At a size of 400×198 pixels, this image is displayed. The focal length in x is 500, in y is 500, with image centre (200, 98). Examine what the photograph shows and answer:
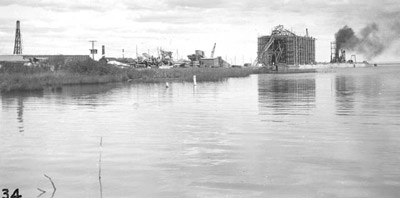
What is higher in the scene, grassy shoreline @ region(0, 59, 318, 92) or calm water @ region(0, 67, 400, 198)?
grassy shoreline @ region(0, 59, 318, 92)

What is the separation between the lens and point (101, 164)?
14.7 m

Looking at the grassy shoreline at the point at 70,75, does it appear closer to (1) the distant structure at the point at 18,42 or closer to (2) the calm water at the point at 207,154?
(2) the calm water at the point at 207,154

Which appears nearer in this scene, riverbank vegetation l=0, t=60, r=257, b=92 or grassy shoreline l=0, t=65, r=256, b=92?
grassy shoreline l=0, t=65, r=256, b=92

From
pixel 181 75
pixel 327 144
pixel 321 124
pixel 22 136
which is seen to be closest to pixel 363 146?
pixel 327 144

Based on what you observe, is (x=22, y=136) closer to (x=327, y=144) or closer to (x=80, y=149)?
(x=80, y=149)

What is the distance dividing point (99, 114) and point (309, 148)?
15.8m

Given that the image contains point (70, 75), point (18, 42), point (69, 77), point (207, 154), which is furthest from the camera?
point (18, 42)

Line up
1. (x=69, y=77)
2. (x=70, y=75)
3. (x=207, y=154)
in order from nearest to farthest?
(x=207, y=154) → (x=69, y=77) → (x=70, y=75)

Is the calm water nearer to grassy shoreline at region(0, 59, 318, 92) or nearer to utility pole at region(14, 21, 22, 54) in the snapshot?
grassy shoreline at region(0, 59, 318, 92)

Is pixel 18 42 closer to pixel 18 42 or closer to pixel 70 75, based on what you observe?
pixel 18 42

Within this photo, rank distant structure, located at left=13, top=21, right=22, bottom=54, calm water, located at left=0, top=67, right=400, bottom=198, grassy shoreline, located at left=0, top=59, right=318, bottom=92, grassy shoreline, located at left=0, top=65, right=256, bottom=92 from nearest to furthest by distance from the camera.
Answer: calm water, located at left=0, top=67, right=400, bottom=198
grassy shoreline, located at left=0, top=65, right=256, bottom=92
grassy shoreline, located at left=0, top=59, right=318, bottom=92
distant structure, located at left=13, top=21, right=22, bottom=54

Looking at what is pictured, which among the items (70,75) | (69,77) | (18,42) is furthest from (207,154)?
(18,42)

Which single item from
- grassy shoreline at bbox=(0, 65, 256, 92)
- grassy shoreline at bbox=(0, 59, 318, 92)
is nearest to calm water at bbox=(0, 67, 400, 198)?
grassy shoreline at bbox=(0, 65, 256, 92)

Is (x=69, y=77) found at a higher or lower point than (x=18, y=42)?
lower
